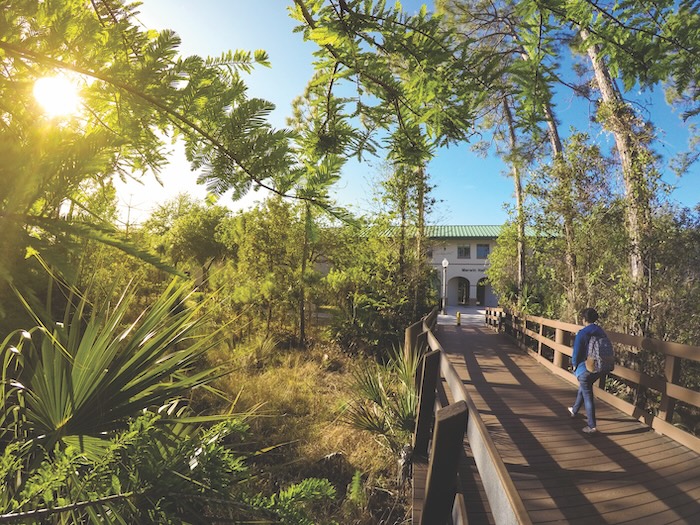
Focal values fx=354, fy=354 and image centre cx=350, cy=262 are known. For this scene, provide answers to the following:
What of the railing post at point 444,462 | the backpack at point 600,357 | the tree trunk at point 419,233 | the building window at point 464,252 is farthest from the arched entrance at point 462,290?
the railing post at point 444,462

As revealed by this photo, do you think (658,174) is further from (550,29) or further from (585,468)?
(550,29)

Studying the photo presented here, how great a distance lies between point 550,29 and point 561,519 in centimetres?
341

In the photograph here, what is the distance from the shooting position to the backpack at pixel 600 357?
449 cm

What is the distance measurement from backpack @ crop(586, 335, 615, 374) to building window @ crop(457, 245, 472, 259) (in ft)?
98.9

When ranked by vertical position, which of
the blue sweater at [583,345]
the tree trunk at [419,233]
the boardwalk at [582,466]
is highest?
the tree trunk at [419,233]

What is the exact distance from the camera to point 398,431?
486 cm

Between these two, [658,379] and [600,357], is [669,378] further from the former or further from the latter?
[600,357]

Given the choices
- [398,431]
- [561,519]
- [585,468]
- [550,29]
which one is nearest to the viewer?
[550,29]

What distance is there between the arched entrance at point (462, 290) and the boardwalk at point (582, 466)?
100.0 feet

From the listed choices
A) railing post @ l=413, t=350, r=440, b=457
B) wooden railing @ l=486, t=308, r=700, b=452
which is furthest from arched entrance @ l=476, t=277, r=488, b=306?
railing post @ l=413, t=350, r=440, b=457

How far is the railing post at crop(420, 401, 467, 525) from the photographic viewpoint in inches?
80.7

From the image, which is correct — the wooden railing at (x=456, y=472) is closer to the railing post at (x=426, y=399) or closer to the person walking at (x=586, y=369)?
the railing post at (x=426, y=399)

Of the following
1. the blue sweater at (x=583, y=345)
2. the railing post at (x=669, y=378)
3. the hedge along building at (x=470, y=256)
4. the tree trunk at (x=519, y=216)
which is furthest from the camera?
the hedge along building at (x=470, y=256)

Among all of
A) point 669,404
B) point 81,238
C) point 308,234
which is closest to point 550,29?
point 308,234
